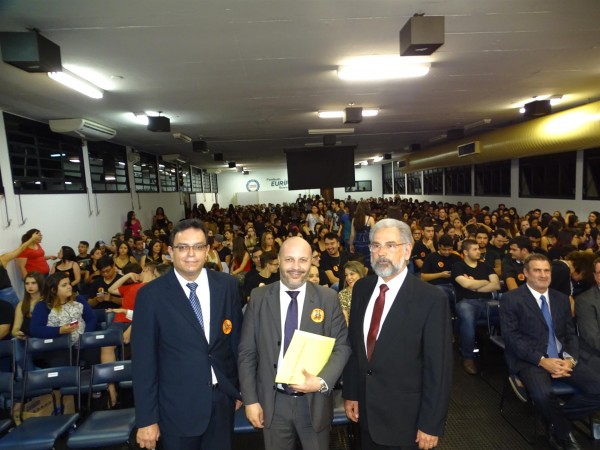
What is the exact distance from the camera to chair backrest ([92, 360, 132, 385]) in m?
3.21

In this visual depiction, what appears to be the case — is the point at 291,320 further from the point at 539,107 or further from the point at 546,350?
the point at 539,107

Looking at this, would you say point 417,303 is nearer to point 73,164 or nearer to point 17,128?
point 17,128

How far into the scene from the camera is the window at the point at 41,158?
6621mm

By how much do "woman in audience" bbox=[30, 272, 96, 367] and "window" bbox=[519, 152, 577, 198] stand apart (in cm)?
1126

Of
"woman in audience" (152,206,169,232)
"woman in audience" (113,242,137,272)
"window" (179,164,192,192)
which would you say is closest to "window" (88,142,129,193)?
"woman in audience" (152,206,169,232)

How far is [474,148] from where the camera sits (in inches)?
433

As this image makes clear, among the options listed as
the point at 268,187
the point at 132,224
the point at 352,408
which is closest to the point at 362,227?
the point at 352,408

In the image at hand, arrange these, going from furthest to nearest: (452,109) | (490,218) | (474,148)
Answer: (474,148) → (490,218) → (452,109)

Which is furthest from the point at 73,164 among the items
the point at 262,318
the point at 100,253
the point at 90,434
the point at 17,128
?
→ the point at 262,318

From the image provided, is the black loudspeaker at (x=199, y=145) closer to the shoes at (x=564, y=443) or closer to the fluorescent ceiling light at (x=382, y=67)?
the fluorescent ceiling light at (x=382, y=67)

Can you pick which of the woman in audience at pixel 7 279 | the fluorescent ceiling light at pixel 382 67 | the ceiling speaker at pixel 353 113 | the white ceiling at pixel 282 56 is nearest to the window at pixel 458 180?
the white ceiling at pixel 282 56

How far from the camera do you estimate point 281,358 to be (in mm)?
2053

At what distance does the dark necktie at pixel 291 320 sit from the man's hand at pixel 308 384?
185 millimetres

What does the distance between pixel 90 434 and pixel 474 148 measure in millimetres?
11316
